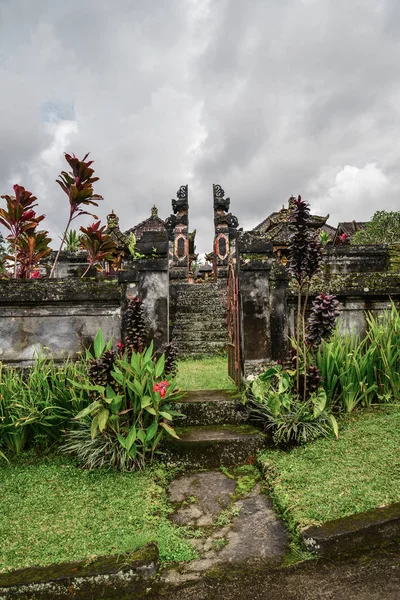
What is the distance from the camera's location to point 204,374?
6574mm

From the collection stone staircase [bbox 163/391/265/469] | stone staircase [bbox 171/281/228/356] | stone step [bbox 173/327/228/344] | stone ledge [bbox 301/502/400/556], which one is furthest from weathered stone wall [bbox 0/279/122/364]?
stone step [bbox 173/327/228/344]

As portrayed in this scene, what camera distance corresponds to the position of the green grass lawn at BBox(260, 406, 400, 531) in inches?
106

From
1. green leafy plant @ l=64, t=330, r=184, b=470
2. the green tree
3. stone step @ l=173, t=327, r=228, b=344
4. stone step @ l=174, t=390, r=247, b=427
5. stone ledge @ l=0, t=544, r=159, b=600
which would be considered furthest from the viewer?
the green tree

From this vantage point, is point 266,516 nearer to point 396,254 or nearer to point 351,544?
point 351,544

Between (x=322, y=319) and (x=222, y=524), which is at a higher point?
(x=322, y=319)

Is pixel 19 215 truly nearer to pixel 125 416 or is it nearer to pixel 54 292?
pixel 54 292

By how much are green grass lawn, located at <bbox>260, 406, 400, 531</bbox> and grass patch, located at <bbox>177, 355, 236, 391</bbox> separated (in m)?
1.59

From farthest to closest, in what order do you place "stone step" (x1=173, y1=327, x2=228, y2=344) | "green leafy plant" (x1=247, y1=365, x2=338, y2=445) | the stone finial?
the stone finial → "stone step" (x1=173, y1=327, x2=228, y2=344) → "green leafy plant" (x1=247, y1=365, x2=338, y2=445)

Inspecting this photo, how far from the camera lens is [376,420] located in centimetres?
383

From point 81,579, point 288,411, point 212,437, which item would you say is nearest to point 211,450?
point 212,437

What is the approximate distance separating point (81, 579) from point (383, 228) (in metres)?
23.9

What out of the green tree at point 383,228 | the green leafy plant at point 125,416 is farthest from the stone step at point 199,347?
the green tree at point 383,228

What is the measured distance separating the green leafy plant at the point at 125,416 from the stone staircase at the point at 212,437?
30cm

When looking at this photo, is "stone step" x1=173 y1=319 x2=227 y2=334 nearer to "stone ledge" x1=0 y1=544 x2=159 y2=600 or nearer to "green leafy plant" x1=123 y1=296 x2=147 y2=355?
"green leafy plant" x1=123 y1=296 x2=147 y2=355
